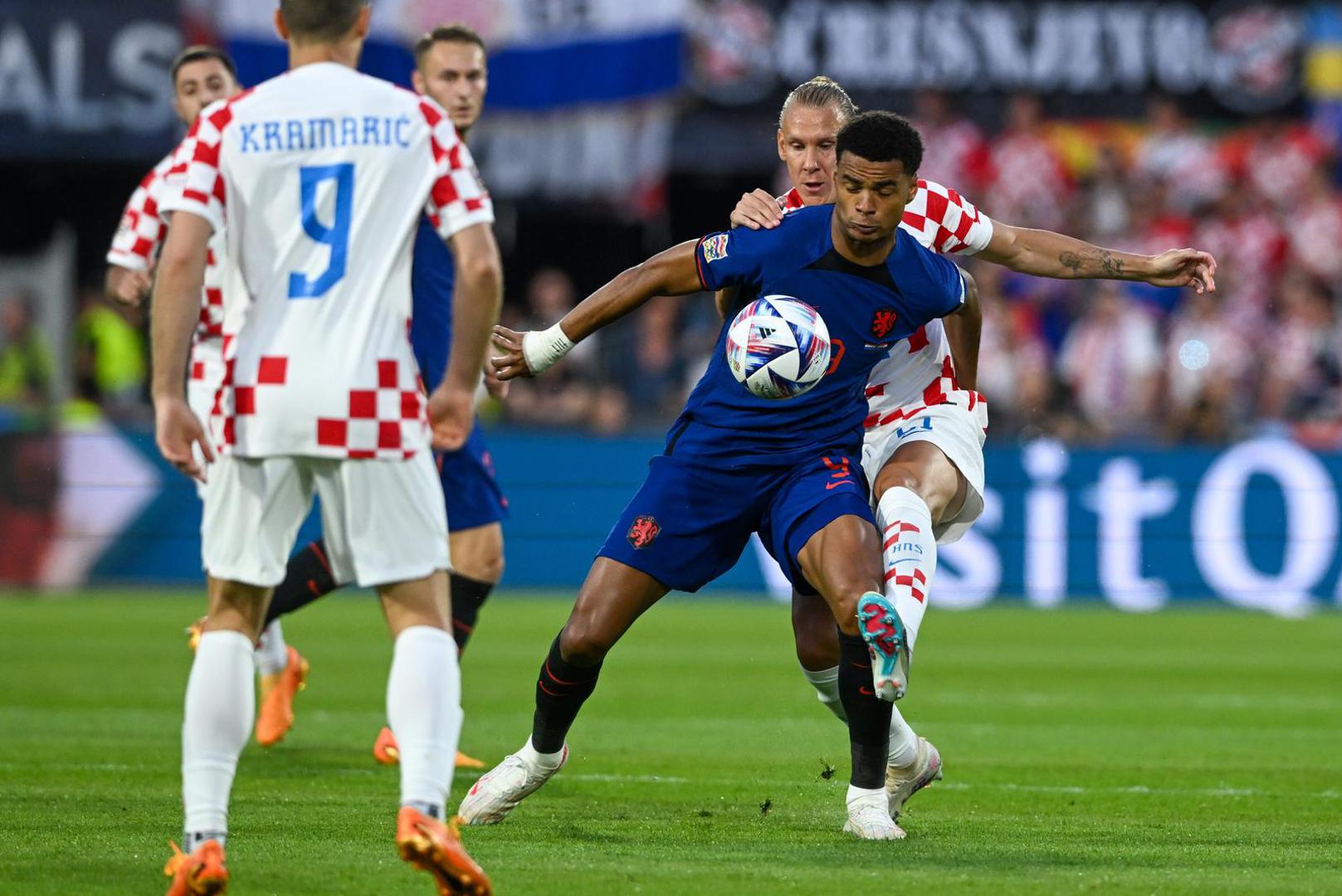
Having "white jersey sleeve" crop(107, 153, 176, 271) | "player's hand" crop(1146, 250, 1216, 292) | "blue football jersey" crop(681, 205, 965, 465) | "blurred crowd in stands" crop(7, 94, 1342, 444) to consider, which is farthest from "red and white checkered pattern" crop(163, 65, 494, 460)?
"blurred crowd in stands" crop(7, 94, 1342, 444)

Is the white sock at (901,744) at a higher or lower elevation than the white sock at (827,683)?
lower

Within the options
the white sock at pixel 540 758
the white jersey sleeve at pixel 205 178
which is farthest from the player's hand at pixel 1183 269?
the white jersey sleeve at pixel 205 178

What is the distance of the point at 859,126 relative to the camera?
6090 millimetres

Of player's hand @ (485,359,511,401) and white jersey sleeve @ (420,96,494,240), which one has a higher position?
white jersey sleeve @ (420,96,494,240)

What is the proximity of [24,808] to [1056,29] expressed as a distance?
16.2 m

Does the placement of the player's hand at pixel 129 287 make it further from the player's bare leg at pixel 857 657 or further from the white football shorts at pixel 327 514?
the player's bare leg at pixel 857 657

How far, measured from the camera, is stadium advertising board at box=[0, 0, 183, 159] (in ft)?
58.4

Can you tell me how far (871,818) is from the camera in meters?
6.21

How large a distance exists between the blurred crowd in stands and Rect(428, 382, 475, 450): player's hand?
462 inches

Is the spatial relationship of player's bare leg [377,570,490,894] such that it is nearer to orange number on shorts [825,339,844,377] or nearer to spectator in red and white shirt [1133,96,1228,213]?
orange number on shorts [825,339,844,377]

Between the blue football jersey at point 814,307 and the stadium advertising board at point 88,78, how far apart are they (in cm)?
1256

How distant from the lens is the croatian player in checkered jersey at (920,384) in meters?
6.46

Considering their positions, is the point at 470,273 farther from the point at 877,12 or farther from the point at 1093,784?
the point at 877,12

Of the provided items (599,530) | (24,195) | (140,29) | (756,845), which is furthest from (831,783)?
(24,195)
